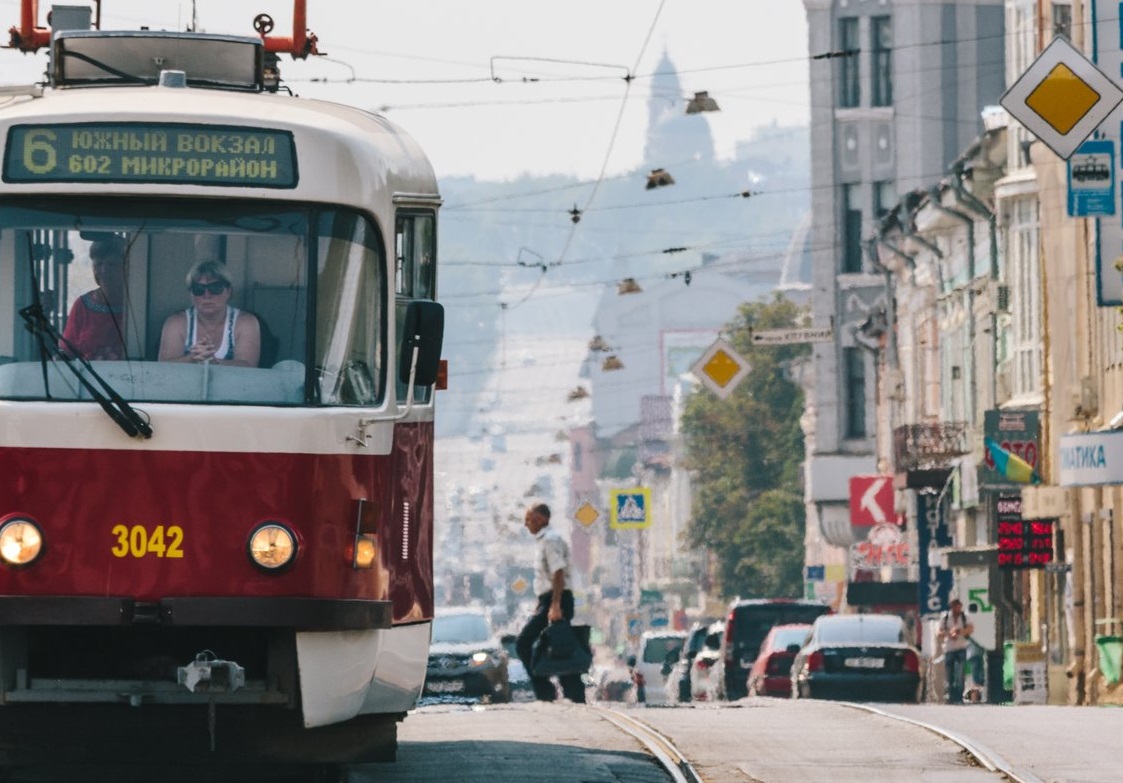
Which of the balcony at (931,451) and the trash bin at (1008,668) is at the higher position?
the balcony at (931,451)

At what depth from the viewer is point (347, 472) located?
12805 mm

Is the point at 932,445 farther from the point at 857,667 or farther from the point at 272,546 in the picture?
the point at 272,546

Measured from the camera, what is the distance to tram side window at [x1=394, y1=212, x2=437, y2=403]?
13398 millimetres

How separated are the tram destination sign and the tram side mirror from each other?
0.76 metres

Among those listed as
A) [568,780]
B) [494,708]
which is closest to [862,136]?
[494,708]

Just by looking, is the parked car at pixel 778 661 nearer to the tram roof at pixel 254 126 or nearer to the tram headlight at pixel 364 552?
Result: the tram roof at pixel 254 126

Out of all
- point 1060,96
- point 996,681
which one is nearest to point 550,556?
point 1060,96

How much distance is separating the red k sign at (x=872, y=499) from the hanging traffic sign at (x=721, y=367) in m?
10.4

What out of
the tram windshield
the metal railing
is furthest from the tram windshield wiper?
the metal railing

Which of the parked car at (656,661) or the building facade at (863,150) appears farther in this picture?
the building facade at (863,150)

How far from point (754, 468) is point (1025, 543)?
171 feet

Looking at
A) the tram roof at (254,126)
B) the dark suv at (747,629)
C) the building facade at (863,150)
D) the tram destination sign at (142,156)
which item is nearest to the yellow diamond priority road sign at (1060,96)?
the tram roof at (254,126)

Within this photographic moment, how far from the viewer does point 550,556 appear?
2262cm

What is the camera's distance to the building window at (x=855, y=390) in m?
82.1
